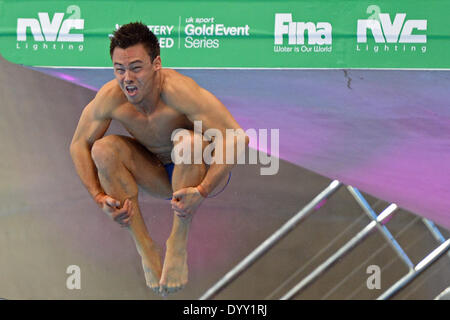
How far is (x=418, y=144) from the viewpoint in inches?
147

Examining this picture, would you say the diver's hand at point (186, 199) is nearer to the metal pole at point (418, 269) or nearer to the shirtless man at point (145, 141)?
the shirtless man at point (145, 141)

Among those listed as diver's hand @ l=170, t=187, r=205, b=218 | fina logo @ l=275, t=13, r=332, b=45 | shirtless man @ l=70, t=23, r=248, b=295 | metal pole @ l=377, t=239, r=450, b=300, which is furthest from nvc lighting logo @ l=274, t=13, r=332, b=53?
metal pole @ l=377, t=239, r=450, b=300

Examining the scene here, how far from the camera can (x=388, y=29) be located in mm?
3555

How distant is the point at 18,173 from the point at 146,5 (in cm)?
123

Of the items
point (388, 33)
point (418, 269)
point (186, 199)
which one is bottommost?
point (418, 269)

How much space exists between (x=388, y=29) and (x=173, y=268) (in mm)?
1523

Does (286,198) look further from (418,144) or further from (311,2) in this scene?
(311,2)

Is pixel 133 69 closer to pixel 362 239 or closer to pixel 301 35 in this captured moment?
→ pixel 301 35

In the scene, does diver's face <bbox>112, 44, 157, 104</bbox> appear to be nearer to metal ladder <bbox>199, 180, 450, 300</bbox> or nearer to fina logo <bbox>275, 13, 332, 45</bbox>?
fina logo <bbox>275, 13, 332, 45</bbox>

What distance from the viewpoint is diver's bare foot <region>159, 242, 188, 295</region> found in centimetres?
288

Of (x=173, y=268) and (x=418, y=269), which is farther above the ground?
(x=173, y=268)

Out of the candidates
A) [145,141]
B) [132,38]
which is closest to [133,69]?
[132,38]

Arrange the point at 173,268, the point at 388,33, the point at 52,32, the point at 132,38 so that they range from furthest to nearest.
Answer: the point at 52,32
the point at 388,33
the point at 173,268
the point at 132,38

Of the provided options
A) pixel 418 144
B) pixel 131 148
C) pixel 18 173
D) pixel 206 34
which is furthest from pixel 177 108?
pixel 18 173
